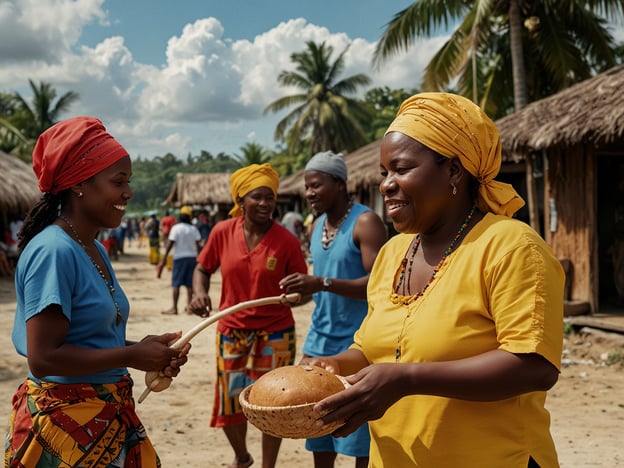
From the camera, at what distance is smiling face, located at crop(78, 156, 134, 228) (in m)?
2.34

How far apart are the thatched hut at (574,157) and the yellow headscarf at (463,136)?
6.98m

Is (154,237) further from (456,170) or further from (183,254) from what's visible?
(456,170)

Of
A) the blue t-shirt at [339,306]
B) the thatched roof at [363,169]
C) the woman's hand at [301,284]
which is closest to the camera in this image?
the woman's hand at [301,284]

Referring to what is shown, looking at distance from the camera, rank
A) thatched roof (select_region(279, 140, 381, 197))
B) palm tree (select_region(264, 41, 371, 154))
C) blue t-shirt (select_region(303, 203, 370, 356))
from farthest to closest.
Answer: palm tree (select_region(264, 41, 371, 154)) → thatched roof (select_region(279, 140, 381, 197)) → blue t-shirt (select_region(303, 203, 370, 356))

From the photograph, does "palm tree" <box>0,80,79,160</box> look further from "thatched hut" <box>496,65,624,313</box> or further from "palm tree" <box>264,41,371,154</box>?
"thatched hut" <box>496,65,624,313</box>

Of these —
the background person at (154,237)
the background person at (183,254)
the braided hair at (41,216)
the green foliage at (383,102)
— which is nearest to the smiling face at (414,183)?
the braided hair at (41,216)

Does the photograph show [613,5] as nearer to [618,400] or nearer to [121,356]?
[618,400]

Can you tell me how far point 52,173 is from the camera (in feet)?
7.50

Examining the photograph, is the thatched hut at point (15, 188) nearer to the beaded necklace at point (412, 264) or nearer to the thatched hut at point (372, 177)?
the thatched hut at point (372, 177)

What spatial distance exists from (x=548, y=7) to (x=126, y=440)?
14.9m

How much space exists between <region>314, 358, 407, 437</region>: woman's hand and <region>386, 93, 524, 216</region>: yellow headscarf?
2.11ft

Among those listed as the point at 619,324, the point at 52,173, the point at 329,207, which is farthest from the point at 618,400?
the point at 52,173

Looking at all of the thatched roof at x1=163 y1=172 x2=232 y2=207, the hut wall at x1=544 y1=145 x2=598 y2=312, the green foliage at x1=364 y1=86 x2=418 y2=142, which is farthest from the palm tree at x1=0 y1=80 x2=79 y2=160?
the hut wall at x1=544 y1=145 x2=598 y2=312

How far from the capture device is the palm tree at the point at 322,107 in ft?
103
